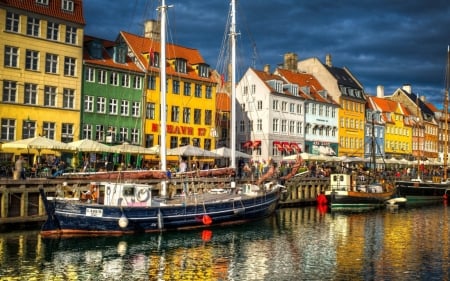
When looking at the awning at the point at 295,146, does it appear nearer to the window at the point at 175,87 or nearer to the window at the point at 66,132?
→ the window at the point at 175,87

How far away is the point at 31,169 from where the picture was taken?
1556 inches

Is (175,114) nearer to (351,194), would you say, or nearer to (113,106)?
(113,106)

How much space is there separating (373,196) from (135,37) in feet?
103

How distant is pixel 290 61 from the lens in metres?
87.2

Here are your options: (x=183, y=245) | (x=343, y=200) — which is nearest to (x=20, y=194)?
(x=183, y=245)

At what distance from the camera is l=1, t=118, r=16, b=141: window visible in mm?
47594

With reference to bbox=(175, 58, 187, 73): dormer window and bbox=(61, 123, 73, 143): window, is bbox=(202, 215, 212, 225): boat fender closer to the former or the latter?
bbox=(61, 123, 73, 143): window

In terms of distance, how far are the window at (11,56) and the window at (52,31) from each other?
3.53 m

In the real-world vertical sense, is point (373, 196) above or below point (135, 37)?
below

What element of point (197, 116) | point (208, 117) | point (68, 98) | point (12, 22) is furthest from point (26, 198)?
point (208, 117)

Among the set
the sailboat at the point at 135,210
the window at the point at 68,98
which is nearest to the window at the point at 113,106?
the window at the point at 68,98

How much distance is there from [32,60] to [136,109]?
41.2 ft

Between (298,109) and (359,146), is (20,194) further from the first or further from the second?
(359,146)

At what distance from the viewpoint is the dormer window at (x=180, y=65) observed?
61.8 meters
